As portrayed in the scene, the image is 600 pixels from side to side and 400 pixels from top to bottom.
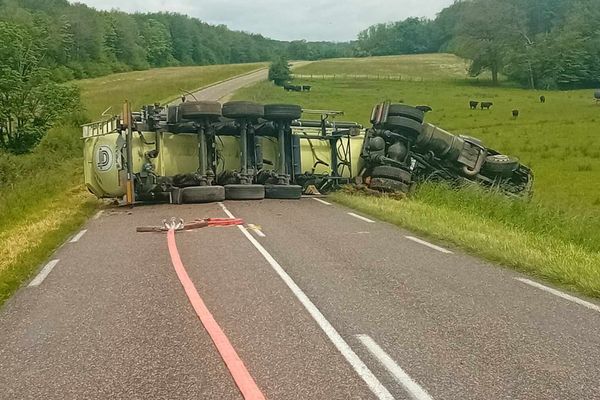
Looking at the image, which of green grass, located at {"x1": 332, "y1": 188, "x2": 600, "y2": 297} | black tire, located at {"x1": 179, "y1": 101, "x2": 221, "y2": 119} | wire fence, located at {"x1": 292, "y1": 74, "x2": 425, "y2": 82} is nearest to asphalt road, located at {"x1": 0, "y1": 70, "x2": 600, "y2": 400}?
green grass, located at {"x1": 332, "y1": 188, "x2": 600, "y2": 297}

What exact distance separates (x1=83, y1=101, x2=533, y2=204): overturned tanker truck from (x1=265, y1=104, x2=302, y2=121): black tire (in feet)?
0.08

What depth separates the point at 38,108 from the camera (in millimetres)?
44031

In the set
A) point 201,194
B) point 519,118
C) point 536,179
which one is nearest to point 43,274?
point 201,194

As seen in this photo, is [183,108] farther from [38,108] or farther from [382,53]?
[382,53]

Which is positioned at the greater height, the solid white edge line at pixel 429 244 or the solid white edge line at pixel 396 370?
the solid white edge line at pixel 396 370

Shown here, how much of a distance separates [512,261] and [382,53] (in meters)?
151

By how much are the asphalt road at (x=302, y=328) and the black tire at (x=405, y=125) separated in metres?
8.34

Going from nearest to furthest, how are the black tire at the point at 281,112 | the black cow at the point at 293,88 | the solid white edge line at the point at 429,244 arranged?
1. the solid white edge line at the point at 429,244
2. the black tire at the point at 281,112
3. the black cow at the point at 293,88

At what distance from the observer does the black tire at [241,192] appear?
703 inches

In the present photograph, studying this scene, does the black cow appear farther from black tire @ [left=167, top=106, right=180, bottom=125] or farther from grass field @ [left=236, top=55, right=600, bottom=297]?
black tire @ [left=167, top=106, right=180, bottom=125]

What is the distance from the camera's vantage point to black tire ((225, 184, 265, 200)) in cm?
1786

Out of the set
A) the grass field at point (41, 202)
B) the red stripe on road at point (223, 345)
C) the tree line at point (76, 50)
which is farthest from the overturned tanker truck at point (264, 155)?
the tree line at point (76, 50)

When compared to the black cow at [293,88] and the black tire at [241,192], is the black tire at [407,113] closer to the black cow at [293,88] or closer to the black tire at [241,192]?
the black tire at [241,192]

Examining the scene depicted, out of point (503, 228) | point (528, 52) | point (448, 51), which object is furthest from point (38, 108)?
point (448, 51)
